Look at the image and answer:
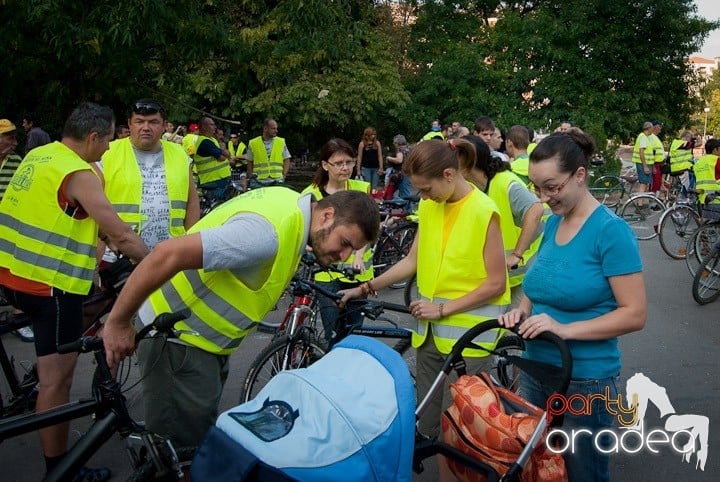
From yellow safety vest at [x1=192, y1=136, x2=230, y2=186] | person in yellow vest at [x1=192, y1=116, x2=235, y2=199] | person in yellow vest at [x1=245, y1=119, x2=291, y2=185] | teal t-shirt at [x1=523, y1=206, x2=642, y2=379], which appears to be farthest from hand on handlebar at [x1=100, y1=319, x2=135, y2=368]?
person in yellow vest at [x1=245, y1=119, x2=291, y2=185]

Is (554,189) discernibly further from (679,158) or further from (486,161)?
(679,158)

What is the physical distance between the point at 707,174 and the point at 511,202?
6.84 meters

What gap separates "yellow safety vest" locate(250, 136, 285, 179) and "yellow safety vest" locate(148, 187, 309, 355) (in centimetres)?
1045

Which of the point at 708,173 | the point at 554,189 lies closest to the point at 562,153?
the point at 554,189

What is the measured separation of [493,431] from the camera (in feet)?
8.33

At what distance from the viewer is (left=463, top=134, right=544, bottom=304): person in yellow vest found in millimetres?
4668

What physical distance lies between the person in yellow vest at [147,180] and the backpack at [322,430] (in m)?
2.94

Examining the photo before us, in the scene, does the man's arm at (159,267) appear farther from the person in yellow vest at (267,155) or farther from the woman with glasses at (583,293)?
the person in yellow vest at (267,155)

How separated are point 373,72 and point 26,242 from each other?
58.9 feet

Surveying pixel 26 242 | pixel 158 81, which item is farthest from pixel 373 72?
pixel 26 242

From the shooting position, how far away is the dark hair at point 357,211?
9.01 ft

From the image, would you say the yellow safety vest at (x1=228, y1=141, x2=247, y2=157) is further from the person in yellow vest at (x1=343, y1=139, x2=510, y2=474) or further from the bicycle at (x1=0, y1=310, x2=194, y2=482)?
the bicycle at (x1=0, y1=310, x2=194, y2=482)

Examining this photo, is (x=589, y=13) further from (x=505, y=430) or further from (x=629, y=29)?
(x=505, y=430)

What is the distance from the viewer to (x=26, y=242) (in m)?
3.85
